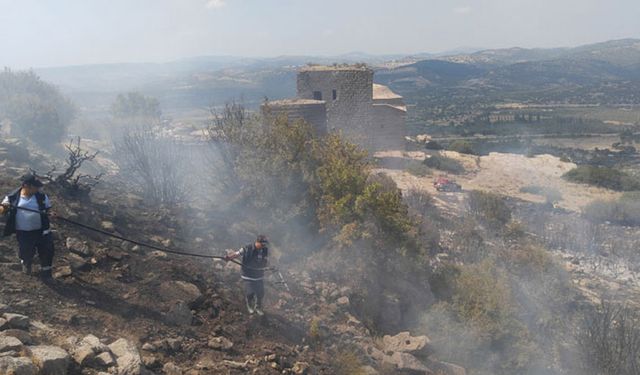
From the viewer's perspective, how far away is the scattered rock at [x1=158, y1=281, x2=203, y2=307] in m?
6.39

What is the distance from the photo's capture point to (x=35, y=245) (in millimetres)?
5555

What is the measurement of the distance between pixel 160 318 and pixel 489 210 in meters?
14.5

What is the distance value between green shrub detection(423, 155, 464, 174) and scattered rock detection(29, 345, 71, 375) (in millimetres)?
23585

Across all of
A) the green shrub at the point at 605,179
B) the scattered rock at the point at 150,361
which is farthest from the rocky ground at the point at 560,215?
the scattered rock at the point at 150,361

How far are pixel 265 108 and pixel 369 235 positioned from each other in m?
5.18

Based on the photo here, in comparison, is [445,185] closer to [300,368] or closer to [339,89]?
[339,89]

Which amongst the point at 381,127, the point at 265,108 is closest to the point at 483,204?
the point at 381,127

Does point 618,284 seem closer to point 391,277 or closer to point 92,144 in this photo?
point 391,277

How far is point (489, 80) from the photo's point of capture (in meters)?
147

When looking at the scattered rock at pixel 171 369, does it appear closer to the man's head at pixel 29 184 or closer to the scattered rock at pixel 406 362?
the man's head at pixel 29 184

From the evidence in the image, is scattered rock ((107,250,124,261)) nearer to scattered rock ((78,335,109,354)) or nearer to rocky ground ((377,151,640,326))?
scattered rock ((78,335,109,354))

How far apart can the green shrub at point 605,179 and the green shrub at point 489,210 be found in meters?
11.0

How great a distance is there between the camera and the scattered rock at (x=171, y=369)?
488 cm

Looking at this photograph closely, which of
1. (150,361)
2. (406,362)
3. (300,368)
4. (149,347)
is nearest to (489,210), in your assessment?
(406,362)
